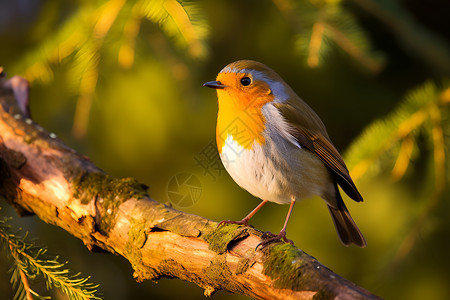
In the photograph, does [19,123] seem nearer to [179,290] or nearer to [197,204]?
[197,204]

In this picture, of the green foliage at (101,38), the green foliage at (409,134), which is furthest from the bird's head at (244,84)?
the green foliage at (409,134)

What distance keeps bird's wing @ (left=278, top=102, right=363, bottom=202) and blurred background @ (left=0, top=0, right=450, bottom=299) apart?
89mm

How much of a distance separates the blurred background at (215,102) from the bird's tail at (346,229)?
0.16 m

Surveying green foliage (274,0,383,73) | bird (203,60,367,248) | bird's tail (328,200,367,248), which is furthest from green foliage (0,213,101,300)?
green foliage (274,0,383,73)

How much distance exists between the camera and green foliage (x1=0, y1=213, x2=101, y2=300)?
1.68 meters

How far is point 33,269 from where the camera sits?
175 centimetres

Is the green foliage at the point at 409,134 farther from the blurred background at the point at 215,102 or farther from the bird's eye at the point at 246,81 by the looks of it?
the bird's eye at the point at 246,81

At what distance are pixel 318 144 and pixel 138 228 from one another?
36.1 inches

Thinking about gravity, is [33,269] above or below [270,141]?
below

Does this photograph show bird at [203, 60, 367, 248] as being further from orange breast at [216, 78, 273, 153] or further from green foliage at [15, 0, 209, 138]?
green foliage at [15, 0, 209, 138]

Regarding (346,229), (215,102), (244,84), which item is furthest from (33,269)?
(215,102)

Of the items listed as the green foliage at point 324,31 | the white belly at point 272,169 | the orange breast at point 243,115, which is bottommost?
the white belly at point 272,169

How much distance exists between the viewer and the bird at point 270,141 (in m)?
2.06

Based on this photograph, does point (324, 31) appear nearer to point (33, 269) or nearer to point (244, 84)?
point (244, 84)
